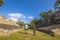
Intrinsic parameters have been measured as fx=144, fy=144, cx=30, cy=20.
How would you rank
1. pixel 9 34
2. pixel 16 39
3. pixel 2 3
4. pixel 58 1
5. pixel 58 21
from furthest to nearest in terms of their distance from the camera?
pixel 2 3 → pixel 58 1 → pixel 58 21 → pixel 9 34 → pixel 16 39

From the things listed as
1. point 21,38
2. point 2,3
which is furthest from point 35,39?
point 2,3

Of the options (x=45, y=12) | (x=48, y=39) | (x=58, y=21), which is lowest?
(x=48, y=39)

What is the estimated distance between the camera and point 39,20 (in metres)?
84.0

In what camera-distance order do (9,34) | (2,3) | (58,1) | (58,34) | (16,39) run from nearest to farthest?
(16,39) < (9,34) < (58,34) < (58,1) < (2,3)

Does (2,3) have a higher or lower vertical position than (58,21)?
higher

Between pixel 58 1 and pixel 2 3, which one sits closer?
pixel 58 1

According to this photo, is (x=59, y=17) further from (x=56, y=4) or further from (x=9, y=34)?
(x=9, y=34)

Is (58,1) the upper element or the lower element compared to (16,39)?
upper

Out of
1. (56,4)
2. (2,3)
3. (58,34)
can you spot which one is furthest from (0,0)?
(58,34)

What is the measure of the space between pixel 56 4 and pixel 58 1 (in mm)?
2704

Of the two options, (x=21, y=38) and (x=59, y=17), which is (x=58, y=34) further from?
(x=59, y=17)

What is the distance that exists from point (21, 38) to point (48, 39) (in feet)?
17.6

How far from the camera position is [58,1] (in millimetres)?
61844

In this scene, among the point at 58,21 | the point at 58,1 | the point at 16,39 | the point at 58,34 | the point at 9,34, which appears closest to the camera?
the point at 16,39
